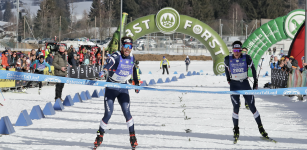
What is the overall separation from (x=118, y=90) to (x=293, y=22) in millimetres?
17055

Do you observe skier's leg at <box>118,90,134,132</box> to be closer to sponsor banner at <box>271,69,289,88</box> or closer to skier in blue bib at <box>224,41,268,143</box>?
skier in blue bib at <box>224,41,268,143</box>

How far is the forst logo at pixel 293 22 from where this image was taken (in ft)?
68.4

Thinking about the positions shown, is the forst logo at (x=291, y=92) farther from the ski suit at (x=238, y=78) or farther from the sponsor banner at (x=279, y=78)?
the sponsor banner at (x=279, y=78)

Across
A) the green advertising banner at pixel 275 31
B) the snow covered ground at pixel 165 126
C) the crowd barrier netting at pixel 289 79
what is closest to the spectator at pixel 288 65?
the crowd barrier netting at pixel 289 79

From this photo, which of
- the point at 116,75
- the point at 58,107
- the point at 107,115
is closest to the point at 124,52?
the point at 116,75

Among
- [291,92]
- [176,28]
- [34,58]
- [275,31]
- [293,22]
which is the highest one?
[176,28]

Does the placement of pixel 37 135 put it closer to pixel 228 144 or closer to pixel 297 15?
pixel 228 144

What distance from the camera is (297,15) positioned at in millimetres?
20891

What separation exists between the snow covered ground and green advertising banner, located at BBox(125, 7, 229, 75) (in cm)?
1279

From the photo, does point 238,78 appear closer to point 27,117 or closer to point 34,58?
point 27,117

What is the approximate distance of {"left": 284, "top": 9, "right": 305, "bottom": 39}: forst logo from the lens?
20844 mm

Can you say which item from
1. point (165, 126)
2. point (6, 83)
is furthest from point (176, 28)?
point (165, 126)

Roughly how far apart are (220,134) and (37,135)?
3.56 m

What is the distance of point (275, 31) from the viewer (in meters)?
21.8
